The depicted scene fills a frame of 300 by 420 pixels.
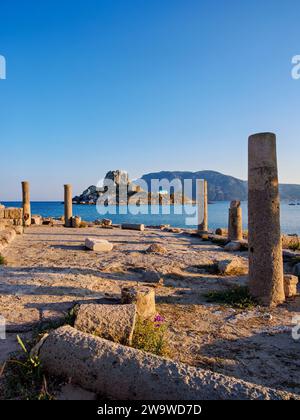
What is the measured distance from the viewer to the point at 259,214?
6770 millimetres

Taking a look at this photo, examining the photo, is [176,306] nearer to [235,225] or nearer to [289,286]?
[289,286]

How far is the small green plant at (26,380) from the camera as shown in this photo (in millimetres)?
3156

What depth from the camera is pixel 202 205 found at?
2138cm

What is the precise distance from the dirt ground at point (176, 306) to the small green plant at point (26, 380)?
42cm

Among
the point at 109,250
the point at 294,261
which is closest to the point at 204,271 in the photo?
the point at 294,261

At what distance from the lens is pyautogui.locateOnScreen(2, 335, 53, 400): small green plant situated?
10.4 ft

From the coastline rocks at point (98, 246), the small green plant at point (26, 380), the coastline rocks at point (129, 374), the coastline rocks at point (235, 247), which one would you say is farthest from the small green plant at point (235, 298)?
the coastline rocks at point (235, 247)

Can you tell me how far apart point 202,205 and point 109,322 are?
17607 mm

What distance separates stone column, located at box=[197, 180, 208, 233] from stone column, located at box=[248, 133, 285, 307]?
46.7 ft

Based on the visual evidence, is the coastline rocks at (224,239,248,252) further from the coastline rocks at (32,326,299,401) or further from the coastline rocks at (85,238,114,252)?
the coastline rocks at (32,326,299,401)

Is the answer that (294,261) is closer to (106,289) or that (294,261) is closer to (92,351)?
(106,289)

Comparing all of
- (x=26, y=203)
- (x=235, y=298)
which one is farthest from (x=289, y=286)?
(x=26, y=203)

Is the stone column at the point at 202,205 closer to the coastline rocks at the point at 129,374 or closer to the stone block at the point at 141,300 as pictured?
the stone block at the point at 141,300
